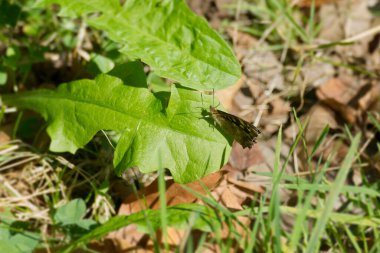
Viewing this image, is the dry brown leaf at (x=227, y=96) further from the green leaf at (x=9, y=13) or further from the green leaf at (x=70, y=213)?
the green leaf at (x=9, y=13)

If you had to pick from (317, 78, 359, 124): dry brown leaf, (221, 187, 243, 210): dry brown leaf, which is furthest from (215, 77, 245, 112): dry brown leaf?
(221, 187, 243, 210): dry brown leaf

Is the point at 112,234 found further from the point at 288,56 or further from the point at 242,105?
the point at 288,56

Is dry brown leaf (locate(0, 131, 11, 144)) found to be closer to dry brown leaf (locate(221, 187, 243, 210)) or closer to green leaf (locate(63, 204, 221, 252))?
green leaf (locate(63, 204, 221, 252))


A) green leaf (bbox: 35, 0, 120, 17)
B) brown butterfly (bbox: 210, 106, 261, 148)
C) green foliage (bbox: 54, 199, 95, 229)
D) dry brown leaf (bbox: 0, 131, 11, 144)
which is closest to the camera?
brown butterfly (bbox: 210, 106, 261, 148)

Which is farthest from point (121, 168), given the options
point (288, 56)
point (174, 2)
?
point (288, 56)

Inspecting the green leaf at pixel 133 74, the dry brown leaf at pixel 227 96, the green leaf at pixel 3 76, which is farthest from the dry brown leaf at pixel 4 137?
the dry brown leaf at pixel 227 96

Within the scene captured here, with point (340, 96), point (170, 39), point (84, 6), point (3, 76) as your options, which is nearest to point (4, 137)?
point (3, 76)
